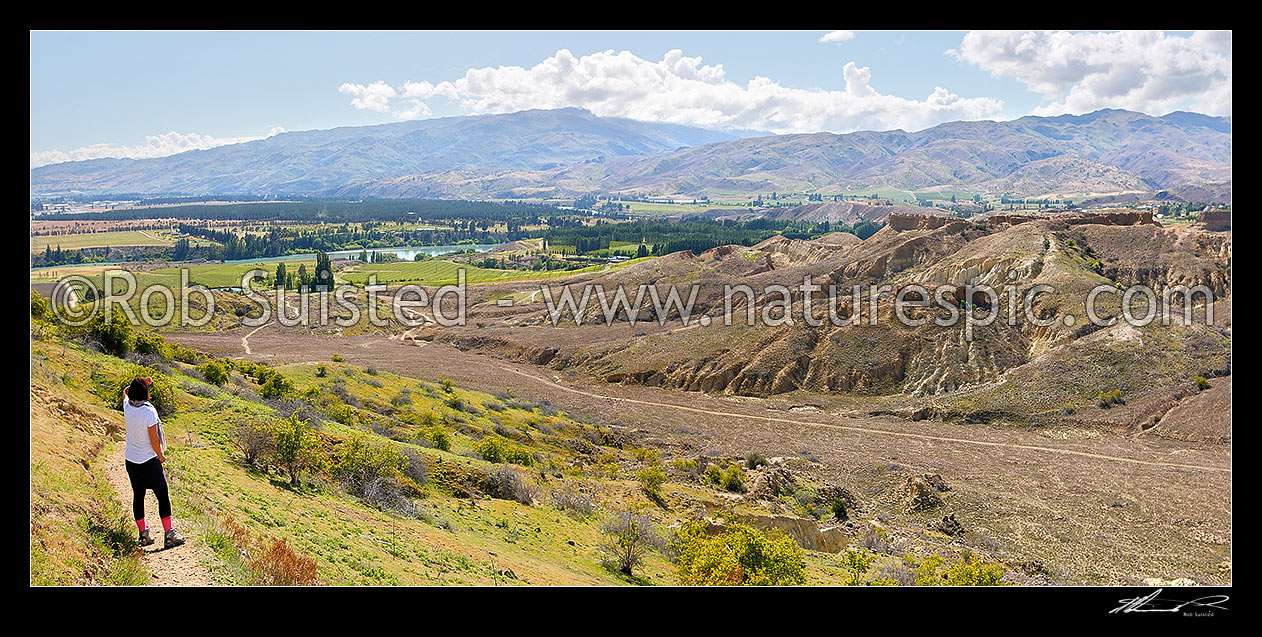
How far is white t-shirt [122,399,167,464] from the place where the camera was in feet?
23.8

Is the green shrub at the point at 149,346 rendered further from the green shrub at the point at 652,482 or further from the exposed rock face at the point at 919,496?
the exposed rock face at the point at 919,496

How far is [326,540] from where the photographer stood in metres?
11.0

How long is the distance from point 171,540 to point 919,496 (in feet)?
82.9

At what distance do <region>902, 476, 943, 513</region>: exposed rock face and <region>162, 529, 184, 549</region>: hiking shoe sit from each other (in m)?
24.4

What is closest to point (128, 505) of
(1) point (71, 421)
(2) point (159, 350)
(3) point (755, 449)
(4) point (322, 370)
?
(1) point (71, 421)

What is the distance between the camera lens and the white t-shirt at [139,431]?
724 cm

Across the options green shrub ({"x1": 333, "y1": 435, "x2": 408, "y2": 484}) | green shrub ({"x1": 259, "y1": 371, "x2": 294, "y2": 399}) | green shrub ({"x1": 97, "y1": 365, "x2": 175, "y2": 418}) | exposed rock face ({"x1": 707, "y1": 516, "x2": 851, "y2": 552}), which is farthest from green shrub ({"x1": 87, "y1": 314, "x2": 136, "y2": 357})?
exposed rock face ({"x1": 707, "y1": 516, "x2": 851, "y2": 552})

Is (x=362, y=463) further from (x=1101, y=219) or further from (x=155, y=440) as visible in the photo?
(x=1101, y=219)

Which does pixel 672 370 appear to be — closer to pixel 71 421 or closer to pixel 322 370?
pixel 322 370

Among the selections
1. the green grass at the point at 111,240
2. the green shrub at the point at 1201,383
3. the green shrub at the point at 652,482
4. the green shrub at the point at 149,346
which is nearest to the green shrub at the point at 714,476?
the green shrub at the point at 652,482

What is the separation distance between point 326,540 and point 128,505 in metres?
2.95

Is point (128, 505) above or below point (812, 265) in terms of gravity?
below
